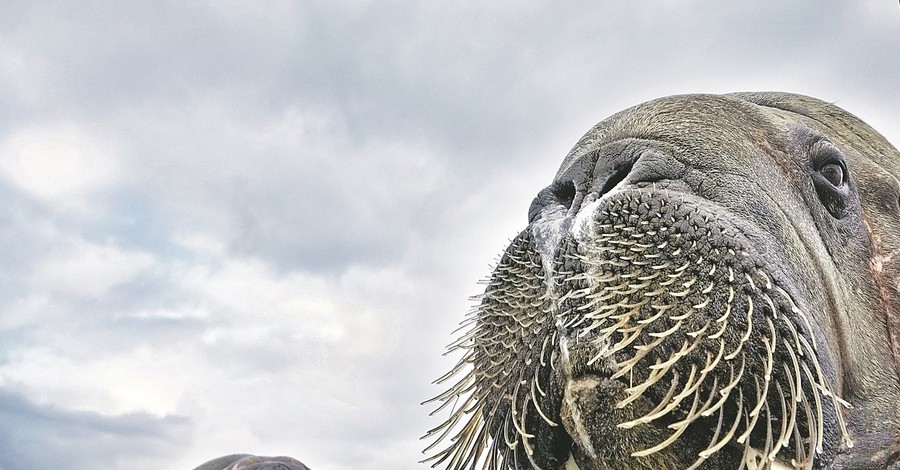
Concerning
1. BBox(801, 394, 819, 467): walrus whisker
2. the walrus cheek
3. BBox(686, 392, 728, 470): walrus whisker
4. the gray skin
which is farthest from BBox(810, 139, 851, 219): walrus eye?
the gray skin

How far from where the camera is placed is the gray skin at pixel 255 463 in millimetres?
11125

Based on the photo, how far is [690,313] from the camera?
11.3 ft

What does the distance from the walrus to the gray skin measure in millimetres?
7281

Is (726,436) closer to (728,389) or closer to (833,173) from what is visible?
(728,389)

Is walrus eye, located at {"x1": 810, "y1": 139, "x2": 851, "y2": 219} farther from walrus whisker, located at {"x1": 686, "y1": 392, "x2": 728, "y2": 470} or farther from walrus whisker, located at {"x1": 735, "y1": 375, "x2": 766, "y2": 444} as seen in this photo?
walrus whisker, located at {"x1": 686, "y1": 392, "x2": 728, "y2": 470}

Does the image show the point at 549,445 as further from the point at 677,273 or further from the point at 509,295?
the point at 677,273

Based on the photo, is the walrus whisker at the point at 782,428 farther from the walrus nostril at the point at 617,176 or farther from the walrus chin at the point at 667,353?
the walrus nostril at the point at 617,176

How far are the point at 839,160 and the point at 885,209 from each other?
0.52m

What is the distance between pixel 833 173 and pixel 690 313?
1973 mm

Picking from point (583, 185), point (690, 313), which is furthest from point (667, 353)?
point (583, 185)

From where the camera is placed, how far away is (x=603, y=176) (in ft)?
13.6

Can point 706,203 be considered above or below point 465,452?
above

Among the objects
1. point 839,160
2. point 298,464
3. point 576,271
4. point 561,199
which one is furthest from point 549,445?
point 298,464

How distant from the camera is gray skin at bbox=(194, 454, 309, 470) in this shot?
11125mm
